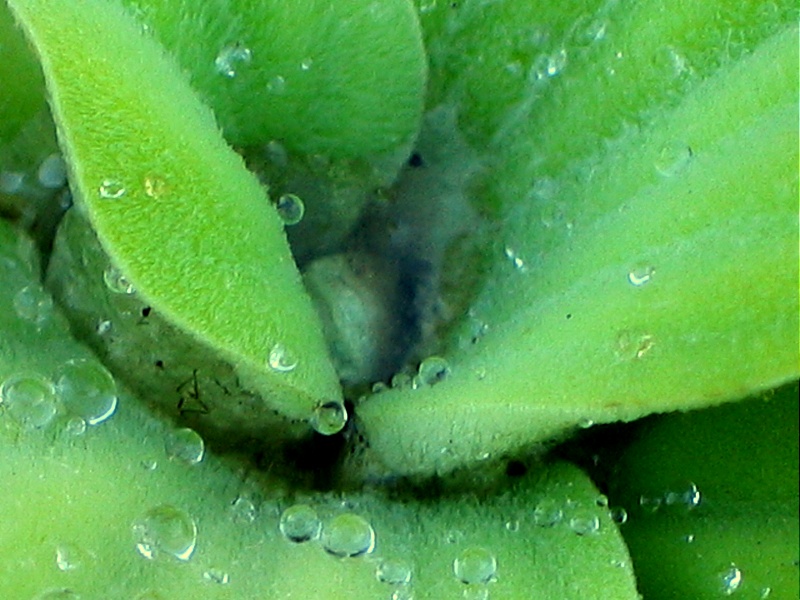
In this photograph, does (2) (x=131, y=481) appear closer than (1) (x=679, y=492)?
Yes

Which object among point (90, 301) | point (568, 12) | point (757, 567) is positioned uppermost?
point (568, 12)

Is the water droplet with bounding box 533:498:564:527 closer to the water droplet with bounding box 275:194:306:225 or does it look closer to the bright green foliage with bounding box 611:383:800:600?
the bright green foliage with bounding box 611:383:800:600

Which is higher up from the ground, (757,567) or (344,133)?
(344,133)

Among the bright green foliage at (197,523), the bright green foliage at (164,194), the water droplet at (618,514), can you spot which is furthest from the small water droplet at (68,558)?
the water droplet at (618,514)

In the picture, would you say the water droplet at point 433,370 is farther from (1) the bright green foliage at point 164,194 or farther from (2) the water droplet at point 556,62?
(2) the water droplet at point 556,62

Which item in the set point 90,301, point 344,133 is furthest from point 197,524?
point 344,133

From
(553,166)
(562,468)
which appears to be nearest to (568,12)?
(553,166)

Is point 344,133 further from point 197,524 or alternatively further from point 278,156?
point 197,524

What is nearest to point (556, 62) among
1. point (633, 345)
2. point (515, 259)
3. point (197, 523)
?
point (515, 259)
